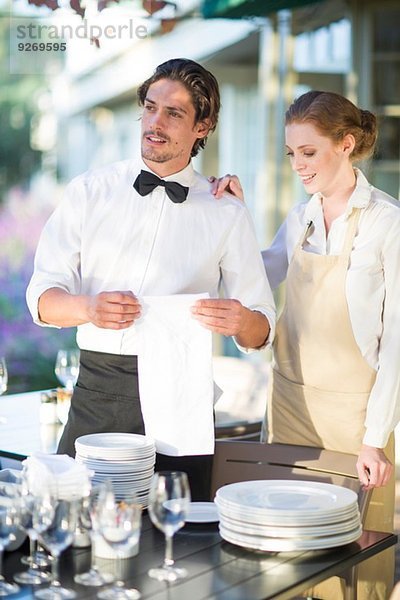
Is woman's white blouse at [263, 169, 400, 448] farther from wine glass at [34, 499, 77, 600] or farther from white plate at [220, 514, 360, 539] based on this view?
wine glass at [34, 499, 77, 600]

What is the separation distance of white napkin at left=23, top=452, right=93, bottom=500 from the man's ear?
42.6 inches

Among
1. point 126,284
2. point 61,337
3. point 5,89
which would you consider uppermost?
point 5,89

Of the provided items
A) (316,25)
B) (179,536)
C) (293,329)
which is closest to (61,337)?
(316,25)

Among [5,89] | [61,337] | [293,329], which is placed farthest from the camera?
[5,89]

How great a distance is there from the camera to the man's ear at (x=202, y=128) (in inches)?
115

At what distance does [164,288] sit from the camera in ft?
9.29

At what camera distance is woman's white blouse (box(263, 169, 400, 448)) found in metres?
2.78

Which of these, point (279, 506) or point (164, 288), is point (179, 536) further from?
point (164, 288)

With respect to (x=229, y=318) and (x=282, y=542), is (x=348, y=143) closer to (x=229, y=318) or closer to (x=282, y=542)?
(x=229, y=318)

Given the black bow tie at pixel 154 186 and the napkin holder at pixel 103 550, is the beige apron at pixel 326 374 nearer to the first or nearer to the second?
the black bow tie at pixel 154 186

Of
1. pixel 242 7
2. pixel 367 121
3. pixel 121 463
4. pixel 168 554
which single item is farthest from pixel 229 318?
pixel 242 7

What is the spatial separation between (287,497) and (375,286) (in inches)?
30.9

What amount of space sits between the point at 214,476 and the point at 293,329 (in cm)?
55

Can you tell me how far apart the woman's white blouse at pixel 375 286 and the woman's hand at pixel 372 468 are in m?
0.03
